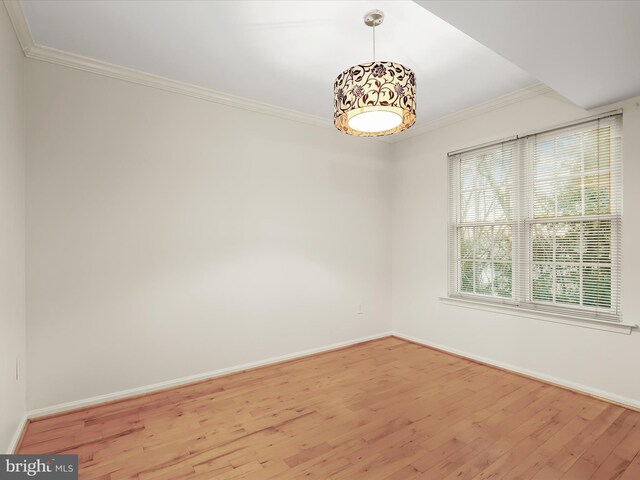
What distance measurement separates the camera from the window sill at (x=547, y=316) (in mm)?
2775

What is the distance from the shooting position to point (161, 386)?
304cm

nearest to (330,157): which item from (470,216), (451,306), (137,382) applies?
(470,216)

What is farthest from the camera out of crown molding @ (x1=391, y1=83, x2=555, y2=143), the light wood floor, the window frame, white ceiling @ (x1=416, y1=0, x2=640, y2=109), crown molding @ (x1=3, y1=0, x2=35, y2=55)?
crown molding @ (x1=391, y1=83, x2=555, y2=143)

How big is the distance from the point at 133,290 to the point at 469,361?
349 centimetres

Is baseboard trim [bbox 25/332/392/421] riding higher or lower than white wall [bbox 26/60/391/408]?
Result: lower

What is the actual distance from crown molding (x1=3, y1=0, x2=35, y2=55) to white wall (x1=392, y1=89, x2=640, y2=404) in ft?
12.9

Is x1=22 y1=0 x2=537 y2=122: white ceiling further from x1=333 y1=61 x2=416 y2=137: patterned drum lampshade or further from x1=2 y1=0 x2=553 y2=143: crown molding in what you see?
x1=333 y1=61 x2=416 y2=137: patterned drum lampshade

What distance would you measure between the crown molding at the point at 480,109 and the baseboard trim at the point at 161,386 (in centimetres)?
288

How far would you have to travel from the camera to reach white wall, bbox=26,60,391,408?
262 cm

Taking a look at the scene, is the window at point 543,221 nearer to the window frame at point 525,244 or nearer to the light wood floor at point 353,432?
the window frame at point 525,244

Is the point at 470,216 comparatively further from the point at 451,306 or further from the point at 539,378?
the point at 539,378

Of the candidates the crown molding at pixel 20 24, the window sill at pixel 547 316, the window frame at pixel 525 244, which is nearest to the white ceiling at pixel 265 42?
the crown molding at pixel 20 24

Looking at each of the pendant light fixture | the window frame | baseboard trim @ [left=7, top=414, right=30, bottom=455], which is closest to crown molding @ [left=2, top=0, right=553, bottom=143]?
the window frame

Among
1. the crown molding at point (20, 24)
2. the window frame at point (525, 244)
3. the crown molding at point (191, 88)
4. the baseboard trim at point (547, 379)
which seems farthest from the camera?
the window frame at point (525, 244)
